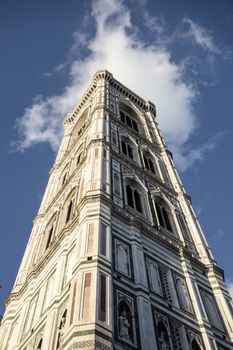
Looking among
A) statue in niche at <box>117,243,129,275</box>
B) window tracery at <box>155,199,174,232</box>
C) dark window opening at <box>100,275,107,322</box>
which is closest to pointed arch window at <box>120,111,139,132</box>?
window tracery at <box>155,199,174,232</box>

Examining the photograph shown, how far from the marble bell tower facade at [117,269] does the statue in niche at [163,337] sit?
0.11 feet

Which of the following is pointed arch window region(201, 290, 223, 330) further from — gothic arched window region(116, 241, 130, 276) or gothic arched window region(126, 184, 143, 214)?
gothic arched window region(126, 184, 143, 214)

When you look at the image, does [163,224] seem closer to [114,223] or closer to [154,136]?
[114,223]

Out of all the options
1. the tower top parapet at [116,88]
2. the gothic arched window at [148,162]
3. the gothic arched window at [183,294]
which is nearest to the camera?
the gothic arched window at [183,294]

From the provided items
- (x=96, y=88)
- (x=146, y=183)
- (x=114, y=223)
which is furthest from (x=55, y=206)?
(x=96, y=88)

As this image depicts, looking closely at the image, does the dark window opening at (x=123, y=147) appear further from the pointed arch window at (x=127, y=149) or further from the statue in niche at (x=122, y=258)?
the statue in niche at (x=122, y=258)

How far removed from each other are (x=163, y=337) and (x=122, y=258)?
2.59 m

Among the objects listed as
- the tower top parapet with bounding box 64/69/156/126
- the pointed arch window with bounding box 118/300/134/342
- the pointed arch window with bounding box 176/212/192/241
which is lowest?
the pointed arch window with bounding box 118/300/134/342

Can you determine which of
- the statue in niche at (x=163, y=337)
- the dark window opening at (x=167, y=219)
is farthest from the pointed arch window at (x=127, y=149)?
the statue in niche at (x=163, y=337)

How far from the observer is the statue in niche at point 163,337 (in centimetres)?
1025

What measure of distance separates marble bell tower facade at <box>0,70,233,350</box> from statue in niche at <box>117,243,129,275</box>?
1.5 inches

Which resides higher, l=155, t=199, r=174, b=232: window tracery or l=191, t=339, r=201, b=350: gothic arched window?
l=155, t=199, r=174, b=232: window tracery

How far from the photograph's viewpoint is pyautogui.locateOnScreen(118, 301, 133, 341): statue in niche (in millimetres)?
9734

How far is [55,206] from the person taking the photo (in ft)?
64.4
